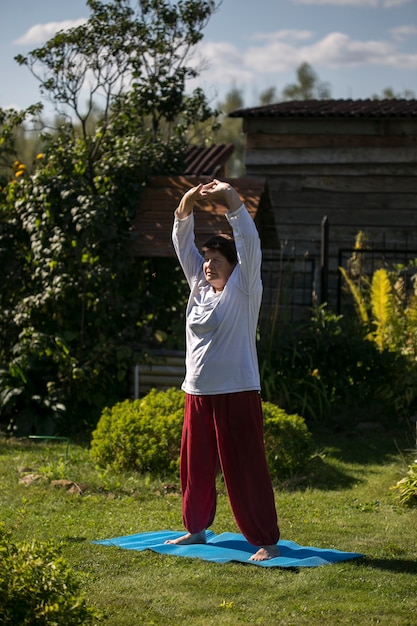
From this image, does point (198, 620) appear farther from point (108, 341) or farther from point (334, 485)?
point (108, 341)

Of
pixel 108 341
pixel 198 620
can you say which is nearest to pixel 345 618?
pixel 198 620

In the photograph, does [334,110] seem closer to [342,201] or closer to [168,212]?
[342,201]

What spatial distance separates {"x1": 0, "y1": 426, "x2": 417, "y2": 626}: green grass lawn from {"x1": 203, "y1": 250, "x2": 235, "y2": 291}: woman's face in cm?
163

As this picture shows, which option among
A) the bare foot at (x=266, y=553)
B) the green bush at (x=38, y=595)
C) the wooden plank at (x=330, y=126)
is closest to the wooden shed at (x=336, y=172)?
the wooden plank at (x=330, y=126)

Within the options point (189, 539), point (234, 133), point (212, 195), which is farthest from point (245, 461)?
point (234, 133)

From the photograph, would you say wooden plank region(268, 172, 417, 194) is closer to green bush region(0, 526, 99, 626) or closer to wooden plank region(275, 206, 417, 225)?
wooden plank region(275, 206, 417, 225)

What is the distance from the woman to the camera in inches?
222

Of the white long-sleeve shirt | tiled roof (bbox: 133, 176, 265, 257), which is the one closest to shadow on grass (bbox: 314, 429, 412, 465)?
tiled roof (bbox: 133, 176, 265, 257)

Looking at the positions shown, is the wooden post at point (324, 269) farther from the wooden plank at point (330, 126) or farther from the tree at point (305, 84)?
Result: the tree at point (305, 84)

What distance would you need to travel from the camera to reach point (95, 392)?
10.1 metres

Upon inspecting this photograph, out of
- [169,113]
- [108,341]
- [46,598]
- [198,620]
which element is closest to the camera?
[46,598]

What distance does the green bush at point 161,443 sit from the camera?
7.93 m

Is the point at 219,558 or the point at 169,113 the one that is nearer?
the point at 219,558

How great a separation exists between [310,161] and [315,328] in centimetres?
500
